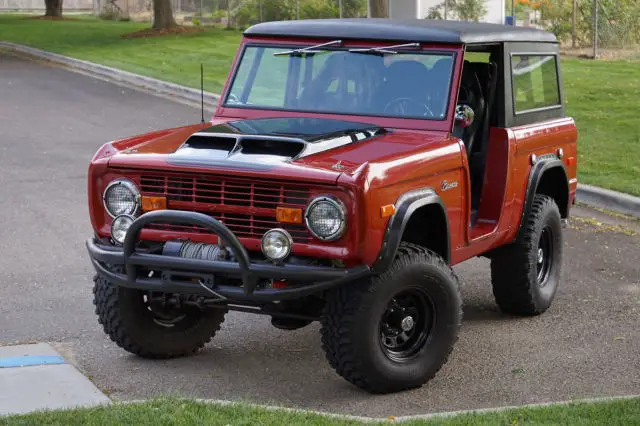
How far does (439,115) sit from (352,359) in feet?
5.88

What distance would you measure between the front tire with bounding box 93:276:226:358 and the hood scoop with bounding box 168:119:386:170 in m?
0.94

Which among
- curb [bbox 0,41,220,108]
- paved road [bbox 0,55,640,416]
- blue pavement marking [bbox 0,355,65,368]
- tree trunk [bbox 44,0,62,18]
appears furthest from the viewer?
tree trunk [bbox 44,0,62,18]

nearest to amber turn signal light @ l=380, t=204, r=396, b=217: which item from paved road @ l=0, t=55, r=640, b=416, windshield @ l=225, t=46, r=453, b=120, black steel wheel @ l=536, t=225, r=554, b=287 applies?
paved road @ l=0, t=55, r=640, b=416

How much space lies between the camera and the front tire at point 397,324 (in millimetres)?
6332

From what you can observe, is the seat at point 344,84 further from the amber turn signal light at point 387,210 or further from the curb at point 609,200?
the curb at point 609,200

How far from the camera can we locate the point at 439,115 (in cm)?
738

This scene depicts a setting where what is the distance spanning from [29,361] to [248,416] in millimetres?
1822

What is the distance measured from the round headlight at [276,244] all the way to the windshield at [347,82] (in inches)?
62.8

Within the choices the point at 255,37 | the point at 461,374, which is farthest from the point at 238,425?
the point at 255,37

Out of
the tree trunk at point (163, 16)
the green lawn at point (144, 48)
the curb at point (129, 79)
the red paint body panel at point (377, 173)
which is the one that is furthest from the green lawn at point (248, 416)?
the tree trunk at point (163, 16)

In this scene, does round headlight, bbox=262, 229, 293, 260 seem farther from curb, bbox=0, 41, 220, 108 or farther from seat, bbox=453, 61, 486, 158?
curb, bbox=0, 41, 220, 108

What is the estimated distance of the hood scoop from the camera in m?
6.44

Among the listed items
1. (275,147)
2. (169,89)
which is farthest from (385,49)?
(169,89)

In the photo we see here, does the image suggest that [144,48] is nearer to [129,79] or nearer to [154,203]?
[129,79]
